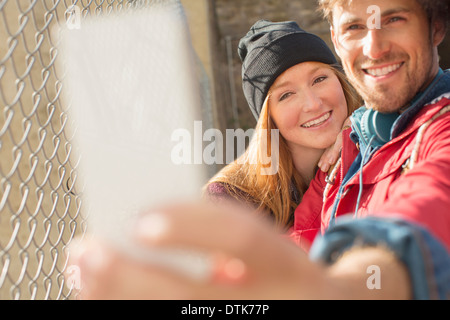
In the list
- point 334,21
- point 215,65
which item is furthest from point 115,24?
point 215,65

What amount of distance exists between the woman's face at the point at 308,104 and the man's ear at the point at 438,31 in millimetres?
855

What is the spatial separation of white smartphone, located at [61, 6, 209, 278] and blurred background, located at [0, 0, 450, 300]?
0.27 feet

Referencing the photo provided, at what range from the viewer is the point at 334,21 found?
1.74m

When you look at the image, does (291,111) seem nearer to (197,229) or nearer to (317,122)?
(317,122)

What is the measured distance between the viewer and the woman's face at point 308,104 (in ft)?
7.98

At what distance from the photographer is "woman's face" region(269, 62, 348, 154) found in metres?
2.43

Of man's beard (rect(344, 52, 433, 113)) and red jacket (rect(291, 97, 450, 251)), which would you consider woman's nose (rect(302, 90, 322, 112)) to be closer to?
red jacket (rect(291, 97, 450, 251))

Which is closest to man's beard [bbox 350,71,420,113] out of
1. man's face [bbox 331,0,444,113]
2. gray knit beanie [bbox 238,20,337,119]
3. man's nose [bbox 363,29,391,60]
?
man's face [bbox 331,0,444,113]

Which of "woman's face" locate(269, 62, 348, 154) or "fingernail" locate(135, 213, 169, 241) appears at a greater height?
"woman's face" locate(269, 62, 348, 154)

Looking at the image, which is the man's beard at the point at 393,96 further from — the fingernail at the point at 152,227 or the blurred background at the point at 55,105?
the fingernail at the point at 152,227

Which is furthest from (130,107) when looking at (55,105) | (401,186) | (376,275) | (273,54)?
(376,275)

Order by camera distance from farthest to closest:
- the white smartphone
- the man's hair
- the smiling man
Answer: the white smartphone < the man's hair < the smiling man

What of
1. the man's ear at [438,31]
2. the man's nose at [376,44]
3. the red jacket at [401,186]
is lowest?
the red jacket at [401,186]

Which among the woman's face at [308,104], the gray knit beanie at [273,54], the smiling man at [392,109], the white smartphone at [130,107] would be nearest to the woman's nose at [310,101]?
the woman's face at [308,104]
